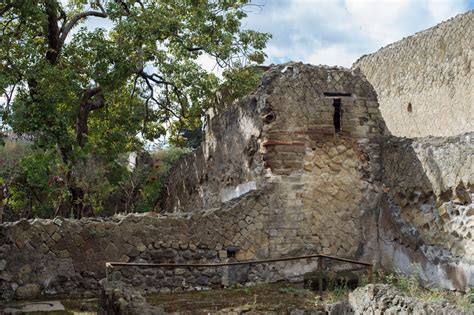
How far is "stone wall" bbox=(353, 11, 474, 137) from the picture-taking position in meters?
15.2

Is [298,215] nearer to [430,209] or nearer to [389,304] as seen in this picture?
[430,209]

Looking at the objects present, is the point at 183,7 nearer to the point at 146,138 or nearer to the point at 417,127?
the point at 146,138

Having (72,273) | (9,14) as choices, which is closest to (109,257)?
(72,273)

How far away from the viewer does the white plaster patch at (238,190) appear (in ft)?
32.3

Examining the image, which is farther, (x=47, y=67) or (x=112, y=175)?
(x=112, y=175)

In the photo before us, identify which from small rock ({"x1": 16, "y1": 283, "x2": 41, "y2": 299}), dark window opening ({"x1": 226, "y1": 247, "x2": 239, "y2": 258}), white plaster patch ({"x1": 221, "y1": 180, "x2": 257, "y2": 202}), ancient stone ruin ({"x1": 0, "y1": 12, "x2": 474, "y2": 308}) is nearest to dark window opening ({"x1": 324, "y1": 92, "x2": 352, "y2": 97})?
ancient stone ruin ({"x1": 0, "y1": 12, "x2": 474, "y2": 308})

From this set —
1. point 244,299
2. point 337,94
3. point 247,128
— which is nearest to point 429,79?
point 337,94

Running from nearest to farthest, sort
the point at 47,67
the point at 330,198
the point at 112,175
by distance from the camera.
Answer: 1. the point at 330,198
2. the point at 47,67
3. the point at 112,175

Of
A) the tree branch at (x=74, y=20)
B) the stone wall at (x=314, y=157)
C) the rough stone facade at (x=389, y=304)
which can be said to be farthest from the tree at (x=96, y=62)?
the rough stone facade at (x=389, y=304)

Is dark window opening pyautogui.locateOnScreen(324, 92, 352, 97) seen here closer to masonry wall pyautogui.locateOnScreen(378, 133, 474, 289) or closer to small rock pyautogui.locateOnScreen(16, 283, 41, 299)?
masonry wall pyautogui.locateOnScreen(378, 133, 474, 289)

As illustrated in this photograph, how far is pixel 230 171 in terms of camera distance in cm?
1102

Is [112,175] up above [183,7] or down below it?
below

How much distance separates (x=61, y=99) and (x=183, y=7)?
347 cm

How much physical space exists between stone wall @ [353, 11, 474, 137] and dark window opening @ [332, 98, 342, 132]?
242 inches
